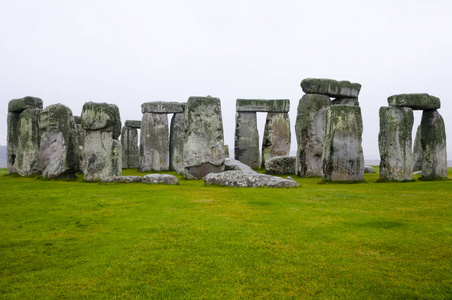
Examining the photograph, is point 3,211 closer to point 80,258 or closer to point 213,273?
point 80,258

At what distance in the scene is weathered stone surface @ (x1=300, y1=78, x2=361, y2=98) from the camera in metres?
13.8

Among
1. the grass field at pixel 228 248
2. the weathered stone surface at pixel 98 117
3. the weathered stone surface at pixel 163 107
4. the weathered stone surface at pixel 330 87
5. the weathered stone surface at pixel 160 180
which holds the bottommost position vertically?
the grass field at pixel 228 248

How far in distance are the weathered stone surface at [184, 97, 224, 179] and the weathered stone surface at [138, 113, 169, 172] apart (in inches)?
215

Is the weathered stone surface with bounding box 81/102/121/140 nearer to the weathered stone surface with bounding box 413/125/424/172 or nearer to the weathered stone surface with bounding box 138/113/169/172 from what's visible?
the weathered stone surface with bounding box 138/113/169/172

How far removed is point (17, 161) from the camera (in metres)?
13.8

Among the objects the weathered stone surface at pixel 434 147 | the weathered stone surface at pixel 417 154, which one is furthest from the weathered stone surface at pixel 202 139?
the weathered stone surface at pixel 417 154

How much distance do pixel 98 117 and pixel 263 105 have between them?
35.1ft

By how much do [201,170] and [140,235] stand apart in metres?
7.98

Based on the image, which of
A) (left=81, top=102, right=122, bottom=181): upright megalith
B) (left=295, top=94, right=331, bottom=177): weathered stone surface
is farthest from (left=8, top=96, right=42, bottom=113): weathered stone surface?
(left=295, top=94, right=331, bottom=177): weathered stone surface

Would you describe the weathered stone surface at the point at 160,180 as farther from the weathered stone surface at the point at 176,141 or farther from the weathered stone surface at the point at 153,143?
the weathered stone surface at the point at 153,143

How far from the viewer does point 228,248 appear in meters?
4.14

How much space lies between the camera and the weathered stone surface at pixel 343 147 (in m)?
10.7

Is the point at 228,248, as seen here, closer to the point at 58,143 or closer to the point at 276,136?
the point at 58,143

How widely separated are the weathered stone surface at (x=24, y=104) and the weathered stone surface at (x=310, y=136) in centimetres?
977
